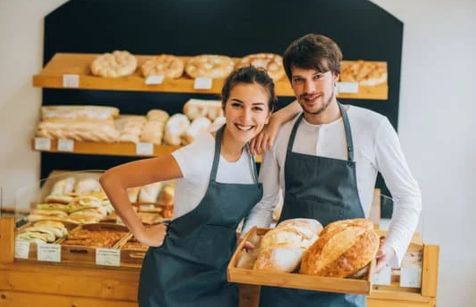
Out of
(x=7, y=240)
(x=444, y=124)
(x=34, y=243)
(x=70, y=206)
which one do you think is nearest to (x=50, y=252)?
(x=34, y=243)

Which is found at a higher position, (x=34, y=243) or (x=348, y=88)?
(x=348, y=88)

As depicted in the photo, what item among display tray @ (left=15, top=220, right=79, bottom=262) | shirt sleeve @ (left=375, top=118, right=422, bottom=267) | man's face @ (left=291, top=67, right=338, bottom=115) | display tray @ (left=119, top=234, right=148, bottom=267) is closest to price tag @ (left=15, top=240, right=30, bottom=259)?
display tray @ (left=15, top=220, right=79, bottom=262)

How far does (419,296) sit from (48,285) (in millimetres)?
1464

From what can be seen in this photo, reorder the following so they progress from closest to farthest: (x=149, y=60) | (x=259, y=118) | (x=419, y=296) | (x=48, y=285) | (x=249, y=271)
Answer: (x=249, y=271) → (x=259, y=118) → (x=419, y=296) → (x=48, y=285) → (x=149, y=60)

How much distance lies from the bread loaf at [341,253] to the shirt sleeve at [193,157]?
1.69 ft

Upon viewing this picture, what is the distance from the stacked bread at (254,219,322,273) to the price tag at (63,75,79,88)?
2310 millimetres

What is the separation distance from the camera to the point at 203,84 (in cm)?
357

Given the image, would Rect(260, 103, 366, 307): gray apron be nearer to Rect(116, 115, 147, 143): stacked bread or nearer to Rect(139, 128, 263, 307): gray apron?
Rect(139, 128, 263, 307): gray apron

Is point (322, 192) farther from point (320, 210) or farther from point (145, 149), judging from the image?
point (145, 149)

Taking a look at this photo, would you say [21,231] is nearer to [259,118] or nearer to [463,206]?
[259,118]

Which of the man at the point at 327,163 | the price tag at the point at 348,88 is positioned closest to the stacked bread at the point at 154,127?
the price tag at the point at 348,88

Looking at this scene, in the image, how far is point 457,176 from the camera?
3.85 meters

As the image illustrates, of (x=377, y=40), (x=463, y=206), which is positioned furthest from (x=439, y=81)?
(x=463, y=206)

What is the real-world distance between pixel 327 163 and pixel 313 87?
0.26m
